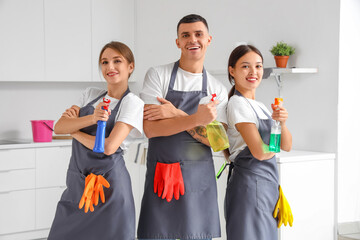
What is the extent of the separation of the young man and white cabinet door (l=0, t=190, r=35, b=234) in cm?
223

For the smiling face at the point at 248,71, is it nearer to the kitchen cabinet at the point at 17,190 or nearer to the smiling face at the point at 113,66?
the smiling face at the point at 113,66

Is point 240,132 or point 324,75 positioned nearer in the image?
point 240,132

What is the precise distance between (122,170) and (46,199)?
94.2 inches

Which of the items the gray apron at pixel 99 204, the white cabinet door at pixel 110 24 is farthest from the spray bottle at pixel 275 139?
the white cabinet door at pixel 110 24

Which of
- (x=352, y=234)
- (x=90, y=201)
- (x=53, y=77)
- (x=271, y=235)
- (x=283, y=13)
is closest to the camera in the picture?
(x=90, y=201)

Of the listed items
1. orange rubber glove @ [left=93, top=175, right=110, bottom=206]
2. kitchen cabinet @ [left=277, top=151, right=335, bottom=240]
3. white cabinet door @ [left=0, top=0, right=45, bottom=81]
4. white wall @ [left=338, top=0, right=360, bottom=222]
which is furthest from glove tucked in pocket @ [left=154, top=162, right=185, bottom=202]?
white cabinet door @ [left=0, top=0, right=45, bottom=81]

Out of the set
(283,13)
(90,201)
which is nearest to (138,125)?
(90,201)

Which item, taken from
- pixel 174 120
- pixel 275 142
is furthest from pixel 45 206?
pixel 275 142

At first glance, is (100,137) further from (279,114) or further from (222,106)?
(279,114)

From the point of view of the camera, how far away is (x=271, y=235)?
2.01 metres

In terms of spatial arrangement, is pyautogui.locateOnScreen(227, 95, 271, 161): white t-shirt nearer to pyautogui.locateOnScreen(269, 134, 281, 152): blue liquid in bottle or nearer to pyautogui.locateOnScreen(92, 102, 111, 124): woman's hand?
pyautogui.locateOnScreen(269, 134, 281, 152): blue liquid in bottle

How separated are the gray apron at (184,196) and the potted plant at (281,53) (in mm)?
1263

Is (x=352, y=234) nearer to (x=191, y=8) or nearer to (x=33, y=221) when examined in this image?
(x=191, y=8)

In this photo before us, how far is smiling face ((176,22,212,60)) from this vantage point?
2027 mm
